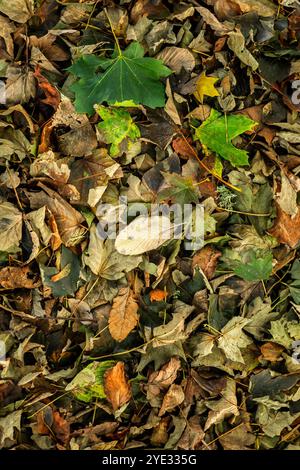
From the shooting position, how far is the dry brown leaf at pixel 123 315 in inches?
71.7

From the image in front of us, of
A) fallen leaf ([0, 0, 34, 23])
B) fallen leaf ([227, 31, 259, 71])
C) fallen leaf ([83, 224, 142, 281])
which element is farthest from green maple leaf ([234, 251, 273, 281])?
fallen leaf ([0, 0, 34, 23])

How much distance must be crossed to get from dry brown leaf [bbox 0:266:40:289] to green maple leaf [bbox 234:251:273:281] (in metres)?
0.70

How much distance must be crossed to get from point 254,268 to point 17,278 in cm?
81

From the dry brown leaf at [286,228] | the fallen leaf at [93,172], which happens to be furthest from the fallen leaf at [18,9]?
the dry brown leaf at [286,228]

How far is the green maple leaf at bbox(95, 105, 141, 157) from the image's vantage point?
5.88 feet

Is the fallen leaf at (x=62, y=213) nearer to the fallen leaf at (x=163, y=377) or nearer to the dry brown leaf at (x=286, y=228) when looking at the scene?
the fallen leaf at (x=163, y=377)

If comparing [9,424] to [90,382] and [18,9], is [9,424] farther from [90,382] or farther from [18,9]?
[18,9]

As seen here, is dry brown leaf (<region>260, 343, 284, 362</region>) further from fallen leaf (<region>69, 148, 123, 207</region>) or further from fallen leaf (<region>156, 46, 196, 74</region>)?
fallen leaf (<region>156, 46, 196, 74</region>)

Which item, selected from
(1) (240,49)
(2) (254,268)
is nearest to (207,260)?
(2) (254,268)

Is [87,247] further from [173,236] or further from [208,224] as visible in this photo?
[208,224]
